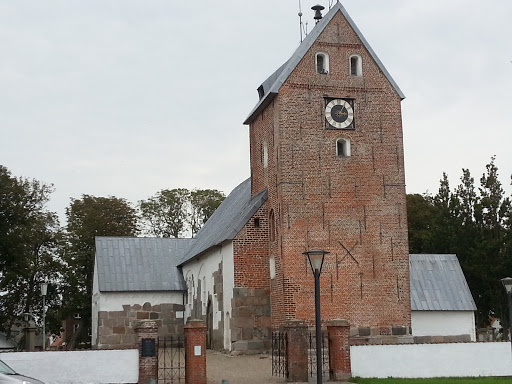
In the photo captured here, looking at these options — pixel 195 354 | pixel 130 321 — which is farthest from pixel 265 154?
pixel 195 354

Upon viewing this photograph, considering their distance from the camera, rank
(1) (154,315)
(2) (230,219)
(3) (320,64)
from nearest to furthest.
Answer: (3) (320,64)
(2) (230,219)
(1) (154,315)

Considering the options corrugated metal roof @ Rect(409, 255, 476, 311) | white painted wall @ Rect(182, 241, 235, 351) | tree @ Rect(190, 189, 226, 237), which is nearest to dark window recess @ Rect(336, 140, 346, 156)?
white painted wall @ Rect(182, 241, 235, 351)

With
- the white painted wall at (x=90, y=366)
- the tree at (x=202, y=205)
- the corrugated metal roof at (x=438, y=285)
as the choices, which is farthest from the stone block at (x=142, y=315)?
the tree at (x=202, y=205)

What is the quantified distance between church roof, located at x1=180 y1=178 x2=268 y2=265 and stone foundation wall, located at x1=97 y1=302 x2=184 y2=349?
2.87 meters

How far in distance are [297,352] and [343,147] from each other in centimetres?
1101

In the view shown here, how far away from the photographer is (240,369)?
22844 millimetres

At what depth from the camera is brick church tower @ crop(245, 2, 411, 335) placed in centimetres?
2691

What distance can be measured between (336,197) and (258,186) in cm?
494

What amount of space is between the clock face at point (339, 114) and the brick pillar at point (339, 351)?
10277mm

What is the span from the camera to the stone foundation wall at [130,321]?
35.0m

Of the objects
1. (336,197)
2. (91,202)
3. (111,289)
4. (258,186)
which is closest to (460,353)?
(336,197)

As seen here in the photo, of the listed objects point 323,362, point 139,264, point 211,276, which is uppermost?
point 139,264

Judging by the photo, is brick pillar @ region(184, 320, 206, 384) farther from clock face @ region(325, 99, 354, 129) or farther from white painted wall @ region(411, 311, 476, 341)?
white painted wall @ region(411, 311, 476, 341)

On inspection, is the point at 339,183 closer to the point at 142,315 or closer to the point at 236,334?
the point at 236,334
